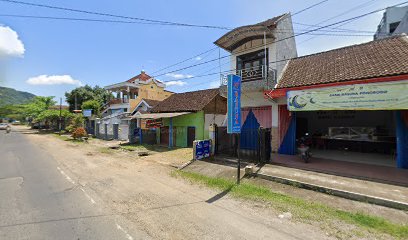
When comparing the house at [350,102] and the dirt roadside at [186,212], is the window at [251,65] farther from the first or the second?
the dirt roadside at [186,212]

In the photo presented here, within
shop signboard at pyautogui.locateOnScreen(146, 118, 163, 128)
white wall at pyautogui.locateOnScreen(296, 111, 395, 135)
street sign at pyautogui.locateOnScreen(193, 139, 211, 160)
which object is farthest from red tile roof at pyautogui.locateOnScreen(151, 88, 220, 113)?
white wall at pyautogui.locateOnScreen(296, 111, 395, 135)

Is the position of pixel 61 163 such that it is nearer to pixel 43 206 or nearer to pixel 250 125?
pixel 43 206

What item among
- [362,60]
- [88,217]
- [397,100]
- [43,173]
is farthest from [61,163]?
[362,60]

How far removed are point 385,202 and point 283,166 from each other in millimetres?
4115

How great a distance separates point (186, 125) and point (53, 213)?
13771 mm

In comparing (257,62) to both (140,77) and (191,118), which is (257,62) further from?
(140,77)

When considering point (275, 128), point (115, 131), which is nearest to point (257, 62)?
point (275, 128)

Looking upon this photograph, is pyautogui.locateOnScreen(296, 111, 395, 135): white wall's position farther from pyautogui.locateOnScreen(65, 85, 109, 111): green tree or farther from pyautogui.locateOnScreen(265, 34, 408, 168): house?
pyautogui.locateOnScreen(65, 85, 109, 111): green tree

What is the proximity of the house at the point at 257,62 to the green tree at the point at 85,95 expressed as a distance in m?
37.2

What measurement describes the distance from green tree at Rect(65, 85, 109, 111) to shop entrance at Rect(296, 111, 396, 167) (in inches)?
1607

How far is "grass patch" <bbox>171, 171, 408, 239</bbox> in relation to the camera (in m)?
4.74

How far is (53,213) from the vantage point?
528cm

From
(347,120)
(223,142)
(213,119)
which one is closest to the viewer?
(223,142)

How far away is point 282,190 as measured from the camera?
734cm
